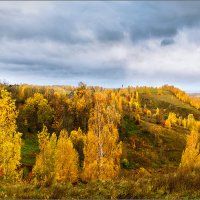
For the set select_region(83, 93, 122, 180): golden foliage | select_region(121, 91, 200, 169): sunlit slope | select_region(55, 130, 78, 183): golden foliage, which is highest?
select_region(83, 93, 122, 180): golden foliage

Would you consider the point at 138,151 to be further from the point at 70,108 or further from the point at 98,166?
the point at 98,166

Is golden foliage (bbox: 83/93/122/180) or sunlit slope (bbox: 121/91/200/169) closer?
golden foliage (bbox: 83/93/122/180)

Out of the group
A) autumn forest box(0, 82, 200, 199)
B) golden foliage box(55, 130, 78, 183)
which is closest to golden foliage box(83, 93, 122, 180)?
autumn forest box(0, 82, 200, 199)

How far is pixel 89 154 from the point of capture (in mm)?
45625

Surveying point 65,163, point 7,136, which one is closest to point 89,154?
point 7,136

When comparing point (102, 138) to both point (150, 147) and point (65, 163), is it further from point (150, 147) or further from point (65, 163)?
point (150, 147)

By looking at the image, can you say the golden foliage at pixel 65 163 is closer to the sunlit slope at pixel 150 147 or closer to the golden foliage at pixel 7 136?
the golden foliage at pixel 7 136

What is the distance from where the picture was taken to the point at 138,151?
136 m

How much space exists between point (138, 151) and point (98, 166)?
96086mm

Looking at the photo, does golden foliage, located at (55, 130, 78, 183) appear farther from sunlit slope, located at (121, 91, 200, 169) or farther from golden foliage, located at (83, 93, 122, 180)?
sunlit slope, located at (121, 91, 200, 169)

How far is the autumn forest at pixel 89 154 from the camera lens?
13109mm

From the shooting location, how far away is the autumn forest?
1311 centimetres

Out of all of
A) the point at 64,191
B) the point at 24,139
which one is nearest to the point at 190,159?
the point at 64,191

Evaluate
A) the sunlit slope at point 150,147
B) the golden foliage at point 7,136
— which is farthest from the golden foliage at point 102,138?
the sunlit slope at point 150,147
